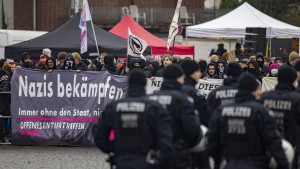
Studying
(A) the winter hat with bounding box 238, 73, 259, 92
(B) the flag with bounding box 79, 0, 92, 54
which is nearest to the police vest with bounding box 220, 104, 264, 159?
(A) the winter hat with bounding box 238, 73, 259, 92

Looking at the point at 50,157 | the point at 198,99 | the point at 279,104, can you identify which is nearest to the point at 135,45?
the point at 50,157

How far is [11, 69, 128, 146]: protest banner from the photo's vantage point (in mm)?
19203

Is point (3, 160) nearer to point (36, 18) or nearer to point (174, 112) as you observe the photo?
point (174, 112)

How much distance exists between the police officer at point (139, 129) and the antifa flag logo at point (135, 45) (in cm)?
1195

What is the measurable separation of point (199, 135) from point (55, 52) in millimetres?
15551

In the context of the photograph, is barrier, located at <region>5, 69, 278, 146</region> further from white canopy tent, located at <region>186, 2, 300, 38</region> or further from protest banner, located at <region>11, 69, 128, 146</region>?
white canopy tent, located at <region>186, 2, 300, 38</region>

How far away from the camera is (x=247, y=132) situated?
32.4ft

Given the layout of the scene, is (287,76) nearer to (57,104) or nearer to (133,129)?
(133,129)

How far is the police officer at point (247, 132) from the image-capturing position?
9773 millimetres

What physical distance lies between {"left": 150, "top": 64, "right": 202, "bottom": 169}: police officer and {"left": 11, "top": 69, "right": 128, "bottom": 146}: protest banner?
8.49m

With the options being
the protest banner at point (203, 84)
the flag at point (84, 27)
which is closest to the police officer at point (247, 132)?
the protest banner at point (203, 84)

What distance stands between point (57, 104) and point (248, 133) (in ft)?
32.3

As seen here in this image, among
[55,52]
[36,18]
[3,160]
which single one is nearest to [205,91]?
[3,160]

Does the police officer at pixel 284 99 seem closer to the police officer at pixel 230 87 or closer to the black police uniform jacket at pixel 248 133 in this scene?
the police officer at pixel 230 87
